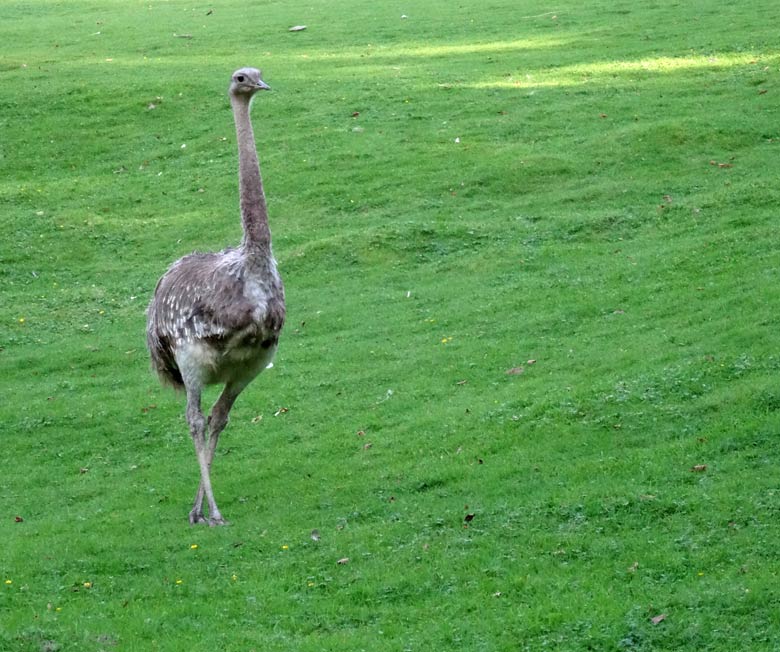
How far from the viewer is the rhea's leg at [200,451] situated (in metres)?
11.0

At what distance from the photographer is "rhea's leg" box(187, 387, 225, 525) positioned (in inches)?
433

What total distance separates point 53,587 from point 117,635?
1.22m

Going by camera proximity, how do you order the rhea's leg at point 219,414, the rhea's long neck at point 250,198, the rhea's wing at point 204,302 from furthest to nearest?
the rhea's leg at point 219,414, the rhea's long neck at point 250,198, the rhea's wing at point 204,302

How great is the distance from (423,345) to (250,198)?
195 inches

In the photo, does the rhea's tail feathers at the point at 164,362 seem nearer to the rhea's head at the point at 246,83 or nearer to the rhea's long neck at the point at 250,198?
the rhea's long neck at the point at 250,198

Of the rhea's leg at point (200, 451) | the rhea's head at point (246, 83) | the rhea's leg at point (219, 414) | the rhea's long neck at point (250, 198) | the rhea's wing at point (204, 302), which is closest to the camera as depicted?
the rhea's wing at point (204, 302)

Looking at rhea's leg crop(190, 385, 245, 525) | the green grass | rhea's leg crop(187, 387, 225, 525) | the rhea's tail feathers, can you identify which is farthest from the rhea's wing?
the green grass

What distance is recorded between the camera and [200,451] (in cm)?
1127

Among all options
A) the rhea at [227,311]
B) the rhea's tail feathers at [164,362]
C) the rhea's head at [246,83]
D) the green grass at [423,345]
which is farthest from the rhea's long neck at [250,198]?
the green grass at [423,345]

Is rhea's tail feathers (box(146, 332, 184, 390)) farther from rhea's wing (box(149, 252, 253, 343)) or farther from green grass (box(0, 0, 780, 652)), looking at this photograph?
green grass (box(0, 0, 780, 652))

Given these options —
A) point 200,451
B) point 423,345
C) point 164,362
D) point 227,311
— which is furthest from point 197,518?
point 423,345

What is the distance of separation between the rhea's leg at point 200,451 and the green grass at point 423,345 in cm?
30

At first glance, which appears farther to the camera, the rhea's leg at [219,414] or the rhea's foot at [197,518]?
the rhea's leg at [219,414]

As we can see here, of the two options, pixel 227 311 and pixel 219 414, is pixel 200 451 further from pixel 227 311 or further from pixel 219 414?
pixel 227 311
